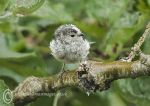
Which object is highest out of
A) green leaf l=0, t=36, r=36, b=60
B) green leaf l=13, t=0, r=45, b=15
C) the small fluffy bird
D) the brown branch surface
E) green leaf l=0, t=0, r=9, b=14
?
A: green leaf l=0, t=0, r=9, b=14

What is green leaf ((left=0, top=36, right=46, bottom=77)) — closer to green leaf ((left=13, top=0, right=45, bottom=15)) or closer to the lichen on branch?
green leaf ((left=13, top=0, right=45, bottom=15))

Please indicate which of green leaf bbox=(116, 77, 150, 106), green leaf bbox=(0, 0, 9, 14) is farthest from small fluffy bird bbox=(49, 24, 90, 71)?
green leaf bbox=(116, 77, 150, 106)

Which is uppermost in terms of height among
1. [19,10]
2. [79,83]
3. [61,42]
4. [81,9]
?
[81,9]

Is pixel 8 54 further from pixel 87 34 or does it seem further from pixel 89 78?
pixel 89 78

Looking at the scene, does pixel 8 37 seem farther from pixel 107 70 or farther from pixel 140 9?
pixel 107 70

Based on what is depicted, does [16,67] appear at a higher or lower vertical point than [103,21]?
lower

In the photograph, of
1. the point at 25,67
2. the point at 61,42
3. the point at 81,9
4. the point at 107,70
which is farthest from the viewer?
the point at 81,9

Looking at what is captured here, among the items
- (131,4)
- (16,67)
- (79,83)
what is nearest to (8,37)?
(16,67)
